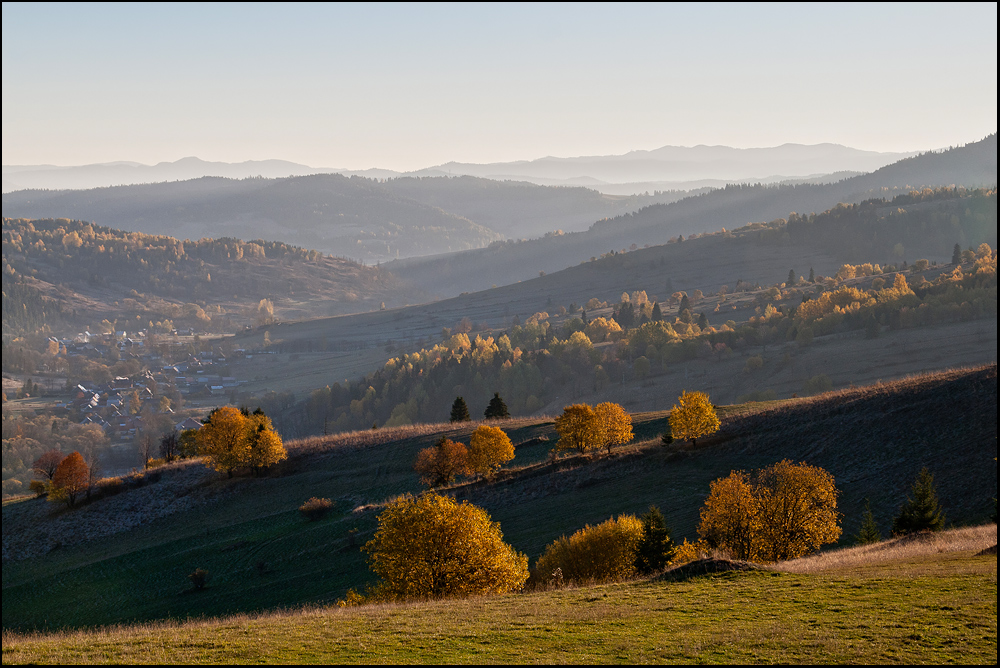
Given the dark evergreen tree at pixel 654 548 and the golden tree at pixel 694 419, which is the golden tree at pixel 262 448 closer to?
the golden tree at pixel 694 419

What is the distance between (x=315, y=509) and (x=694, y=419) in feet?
126

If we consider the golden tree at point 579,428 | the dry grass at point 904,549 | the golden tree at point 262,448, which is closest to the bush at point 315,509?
the golden tree at point 262,448

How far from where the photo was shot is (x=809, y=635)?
21.1 metres

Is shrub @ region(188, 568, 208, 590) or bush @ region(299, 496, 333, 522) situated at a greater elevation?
bush @ region(299, 496, 333, 522)

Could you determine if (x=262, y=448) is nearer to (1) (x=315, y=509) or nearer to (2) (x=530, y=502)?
(1) (x=315, y=509)

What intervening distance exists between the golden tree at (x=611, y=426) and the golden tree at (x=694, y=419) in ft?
21.4

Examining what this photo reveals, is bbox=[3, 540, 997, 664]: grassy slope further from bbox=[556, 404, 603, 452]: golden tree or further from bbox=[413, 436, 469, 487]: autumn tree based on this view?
bbox=[556, 404, 603, 452]: golden tree

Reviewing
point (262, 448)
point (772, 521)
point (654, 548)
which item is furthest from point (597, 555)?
point (262, 448)

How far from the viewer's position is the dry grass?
104ft

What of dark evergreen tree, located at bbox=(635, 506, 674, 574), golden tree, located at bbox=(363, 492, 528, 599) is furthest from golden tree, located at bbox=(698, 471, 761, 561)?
golden tree, located at bbox=(363, 492, 528, 599)

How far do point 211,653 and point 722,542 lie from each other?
30411 millimetres

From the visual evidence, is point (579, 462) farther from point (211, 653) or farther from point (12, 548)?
point (12, 548)

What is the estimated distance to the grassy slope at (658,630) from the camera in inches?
789

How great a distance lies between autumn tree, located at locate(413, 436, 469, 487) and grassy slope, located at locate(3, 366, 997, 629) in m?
3.59
